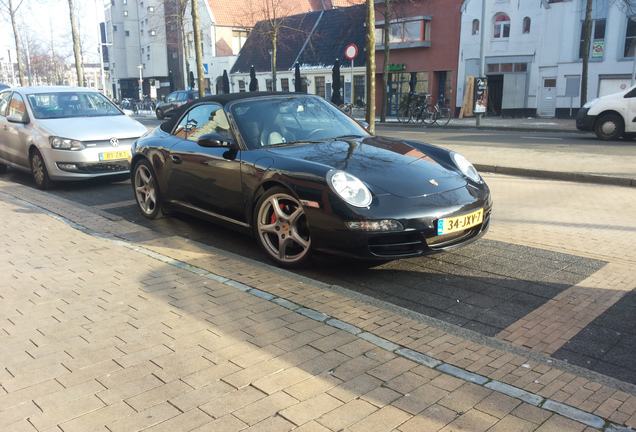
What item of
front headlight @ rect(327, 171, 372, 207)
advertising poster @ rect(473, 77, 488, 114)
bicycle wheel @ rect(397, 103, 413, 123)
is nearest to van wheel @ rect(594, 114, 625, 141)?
advertising poster @ rect(473, 77, 488, 114)

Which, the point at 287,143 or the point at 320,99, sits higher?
the point at 320,99

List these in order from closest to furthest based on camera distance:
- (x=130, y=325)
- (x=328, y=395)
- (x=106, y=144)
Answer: (x=328, y=395)
(x=130, y=325)
(x=106, y=144)

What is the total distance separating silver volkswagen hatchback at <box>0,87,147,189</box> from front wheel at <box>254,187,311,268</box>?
194 inches

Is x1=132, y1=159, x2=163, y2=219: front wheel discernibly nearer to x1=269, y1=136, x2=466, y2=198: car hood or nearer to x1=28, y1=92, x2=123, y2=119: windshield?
x1=269, y1=136, x2=466, y2=198: car hood

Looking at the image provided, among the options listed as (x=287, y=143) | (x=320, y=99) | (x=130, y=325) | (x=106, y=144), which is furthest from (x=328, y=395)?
(x=106, y=144)

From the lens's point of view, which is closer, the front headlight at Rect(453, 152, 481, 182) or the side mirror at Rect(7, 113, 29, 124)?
the front headlight at Rect(453, 152, 481, 182)

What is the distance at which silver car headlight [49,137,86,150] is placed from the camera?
8711mm

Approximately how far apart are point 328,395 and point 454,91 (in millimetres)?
31918

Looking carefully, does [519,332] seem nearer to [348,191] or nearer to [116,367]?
[348,191]

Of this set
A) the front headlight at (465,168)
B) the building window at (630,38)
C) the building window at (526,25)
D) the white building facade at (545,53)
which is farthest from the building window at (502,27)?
the front headlight at (465,168)

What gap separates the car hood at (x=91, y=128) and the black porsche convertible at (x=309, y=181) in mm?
2852

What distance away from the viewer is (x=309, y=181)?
14.7ft

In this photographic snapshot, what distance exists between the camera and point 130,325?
3477 mm

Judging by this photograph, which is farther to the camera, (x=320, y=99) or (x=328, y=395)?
(x=320, y=99)
